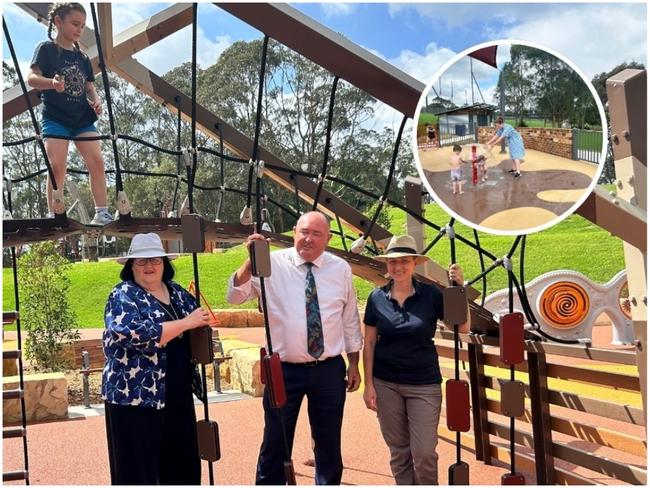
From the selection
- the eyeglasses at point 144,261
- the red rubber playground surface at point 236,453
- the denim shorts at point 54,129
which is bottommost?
the red rubber playground surface at point 236,453

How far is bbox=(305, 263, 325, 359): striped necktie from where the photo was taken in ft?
11.0

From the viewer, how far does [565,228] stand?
98.0 feet

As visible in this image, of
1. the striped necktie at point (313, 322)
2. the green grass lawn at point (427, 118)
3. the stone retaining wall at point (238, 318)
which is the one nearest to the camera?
the green grass lawn at point (427, 118)

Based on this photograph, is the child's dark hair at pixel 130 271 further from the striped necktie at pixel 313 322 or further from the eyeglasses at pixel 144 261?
the striped necktie at pixel 313 322

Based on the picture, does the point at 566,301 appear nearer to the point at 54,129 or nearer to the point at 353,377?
the point at 353,377

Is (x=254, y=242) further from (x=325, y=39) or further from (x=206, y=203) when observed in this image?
(x=206, y=203)

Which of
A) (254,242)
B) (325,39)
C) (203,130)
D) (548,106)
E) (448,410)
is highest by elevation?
(203,130)

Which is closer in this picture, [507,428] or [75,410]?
[507,428]

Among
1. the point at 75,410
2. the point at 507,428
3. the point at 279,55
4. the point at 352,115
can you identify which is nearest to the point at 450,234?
the point at 507,428

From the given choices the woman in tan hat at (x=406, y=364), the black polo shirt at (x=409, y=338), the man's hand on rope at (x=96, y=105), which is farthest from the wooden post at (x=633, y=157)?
the man's hand on rope at (x=96, y=105)

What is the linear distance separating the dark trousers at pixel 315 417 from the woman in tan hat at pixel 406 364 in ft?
0.78

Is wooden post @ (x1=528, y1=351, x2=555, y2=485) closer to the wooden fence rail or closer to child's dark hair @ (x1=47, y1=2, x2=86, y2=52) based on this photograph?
the wooden fence rail

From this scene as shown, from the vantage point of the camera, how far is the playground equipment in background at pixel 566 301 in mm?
11117

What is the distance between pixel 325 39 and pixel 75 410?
6120 millimetres
